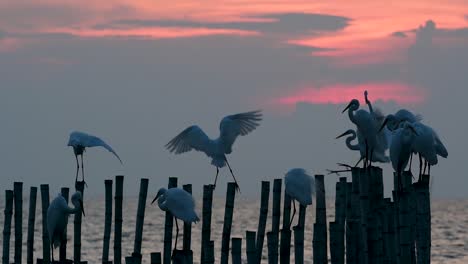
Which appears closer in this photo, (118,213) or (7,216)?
(118,213)

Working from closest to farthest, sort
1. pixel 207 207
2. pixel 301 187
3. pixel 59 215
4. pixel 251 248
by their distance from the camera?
pixel 251 248 < pixel 207 207 < pixel 59 215 < pixel 301 187

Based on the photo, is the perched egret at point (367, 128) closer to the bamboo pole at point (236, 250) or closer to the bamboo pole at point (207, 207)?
the bamboo pole at point (207, 207)

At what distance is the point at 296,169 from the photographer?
603 inches

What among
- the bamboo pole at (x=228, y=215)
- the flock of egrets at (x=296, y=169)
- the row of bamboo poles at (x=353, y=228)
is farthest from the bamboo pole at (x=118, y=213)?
the bamboo pole at (x=228, y=215)

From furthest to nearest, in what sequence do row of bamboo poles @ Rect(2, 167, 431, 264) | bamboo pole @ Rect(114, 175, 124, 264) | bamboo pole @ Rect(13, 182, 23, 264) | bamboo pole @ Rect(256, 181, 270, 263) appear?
bamboo pole @ Rect(13, 182, 23, 264) → bamboo pole @ Rect(256, 181, 270, 263) → bamboo pole @ Rect(114, 175, 124, 264) → row of bamboo poles @ Rect(2, 167, 431, 264)

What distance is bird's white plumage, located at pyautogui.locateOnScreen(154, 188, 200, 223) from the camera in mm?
13875

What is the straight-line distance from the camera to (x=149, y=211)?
107312 mm

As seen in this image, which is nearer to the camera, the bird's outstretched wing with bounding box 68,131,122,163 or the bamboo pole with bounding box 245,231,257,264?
the bamboo pole with bounding box 245,231,257,264

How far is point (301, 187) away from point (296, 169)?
51cm

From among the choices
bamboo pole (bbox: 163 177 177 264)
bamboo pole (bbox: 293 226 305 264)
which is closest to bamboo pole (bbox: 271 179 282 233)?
bamboo pole (bbox: 293 226 305 264)

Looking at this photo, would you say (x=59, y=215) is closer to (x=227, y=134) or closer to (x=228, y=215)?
(x=228, y=215)

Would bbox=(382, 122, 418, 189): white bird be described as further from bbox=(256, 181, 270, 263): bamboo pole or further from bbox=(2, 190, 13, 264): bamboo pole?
bbox=(2, 190, 13, 264): bamboo pole

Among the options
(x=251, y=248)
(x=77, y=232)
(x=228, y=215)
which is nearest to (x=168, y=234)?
(x=228, y=215)

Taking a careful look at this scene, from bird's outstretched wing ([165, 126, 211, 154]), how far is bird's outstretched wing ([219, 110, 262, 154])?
30 cm
